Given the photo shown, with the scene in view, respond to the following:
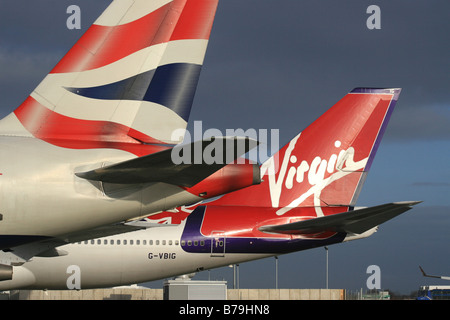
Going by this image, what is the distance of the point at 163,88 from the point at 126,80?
667 millimetres

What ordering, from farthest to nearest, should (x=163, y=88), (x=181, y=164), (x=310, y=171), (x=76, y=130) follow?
(x=310, y=171), (x=163, y=88), (x=76, y=130), (x=181, y=164)

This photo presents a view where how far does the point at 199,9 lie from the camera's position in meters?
11.0

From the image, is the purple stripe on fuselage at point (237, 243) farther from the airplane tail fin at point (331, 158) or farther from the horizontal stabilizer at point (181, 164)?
the horizontal stabilizer at point (181, 164)

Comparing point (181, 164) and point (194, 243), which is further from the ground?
point (181, 164)

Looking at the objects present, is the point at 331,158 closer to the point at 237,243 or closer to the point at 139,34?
the point at 237,243

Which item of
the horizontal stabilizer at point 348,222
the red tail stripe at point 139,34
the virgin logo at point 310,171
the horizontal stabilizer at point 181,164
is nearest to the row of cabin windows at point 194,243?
the horizontal stabilizer at point 348,222

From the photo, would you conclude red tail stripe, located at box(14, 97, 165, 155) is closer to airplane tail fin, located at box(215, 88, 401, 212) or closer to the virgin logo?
airplane tail fin, located at box(215, 88, 401, 212)

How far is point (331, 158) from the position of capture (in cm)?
2842

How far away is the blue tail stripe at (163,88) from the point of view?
10.6 meters

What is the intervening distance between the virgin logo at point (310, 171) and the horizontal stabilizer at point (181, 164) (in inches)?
741

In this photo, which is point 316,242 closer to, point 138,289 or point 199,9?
point 199,9

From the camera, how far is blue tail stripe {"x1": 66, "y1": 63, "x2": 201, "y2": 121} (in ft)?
34.7

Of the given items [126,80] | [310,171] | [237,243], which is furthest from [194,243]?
[126,80]

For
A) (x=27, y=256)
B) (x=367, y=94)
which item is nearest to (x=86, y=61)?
(x=27, y=256)
